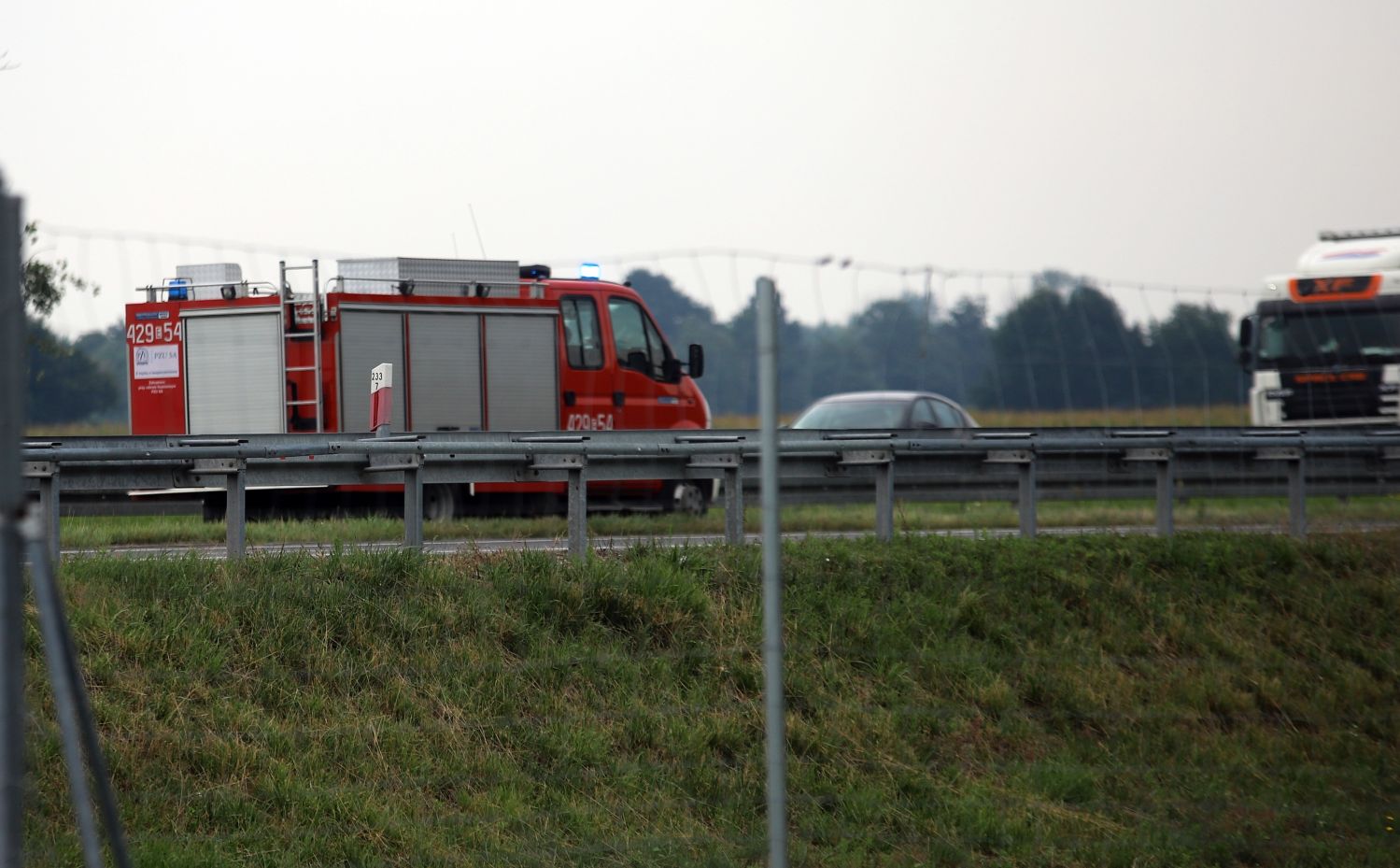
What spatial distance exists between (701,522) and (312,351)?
4.34 metres

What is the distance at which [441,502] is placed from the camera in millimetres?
14922

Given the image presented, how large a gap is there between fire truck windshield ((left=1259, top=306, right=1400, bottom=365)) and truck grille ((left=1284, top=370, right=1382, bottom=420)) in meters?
0.21

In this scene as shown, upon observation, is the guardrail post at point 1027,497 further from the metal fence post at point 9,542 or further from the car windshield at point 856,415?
the metal fence post at point 9,542

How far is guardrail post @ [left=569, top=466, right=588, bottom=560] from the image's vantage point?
9.33 metres

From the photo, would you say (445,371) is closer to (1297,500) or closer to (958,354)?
(958,354)

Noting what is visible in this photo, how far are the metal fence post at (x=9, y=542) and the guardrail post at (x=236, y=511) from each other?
18.0 ft

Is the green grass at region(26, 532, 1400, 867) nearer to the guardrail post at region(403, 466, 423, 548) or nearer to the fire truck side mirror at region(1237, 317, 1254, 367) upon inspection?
the guardrail post at region(403, 466, 423, 548)

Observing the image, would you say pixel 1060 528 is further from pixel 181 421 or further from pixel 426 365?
pixel 181 421

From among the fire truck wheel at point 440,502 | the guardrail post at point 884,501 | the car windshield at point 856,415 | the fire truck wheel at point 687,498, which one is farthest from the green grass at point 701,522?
the car windshield at point 856,415

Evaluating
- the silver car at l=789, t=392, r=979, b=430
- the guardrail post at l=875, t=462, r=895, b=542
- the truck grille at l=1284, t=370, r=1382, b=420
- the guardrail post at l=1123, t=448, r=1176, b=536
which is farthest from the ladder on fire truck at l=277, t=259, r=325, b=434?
the truck grille at l=1284, t=370, r=1382, b=420

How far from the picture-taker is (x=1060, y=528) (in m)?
14.4

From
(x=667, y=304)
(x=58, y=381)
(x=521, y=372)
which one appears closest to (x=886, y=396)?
(x=667, y=304)

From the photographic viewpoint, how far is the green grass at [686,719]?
6426mm

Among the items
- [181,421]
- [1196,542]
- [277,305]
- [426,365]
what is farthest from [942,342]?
[181,421]
